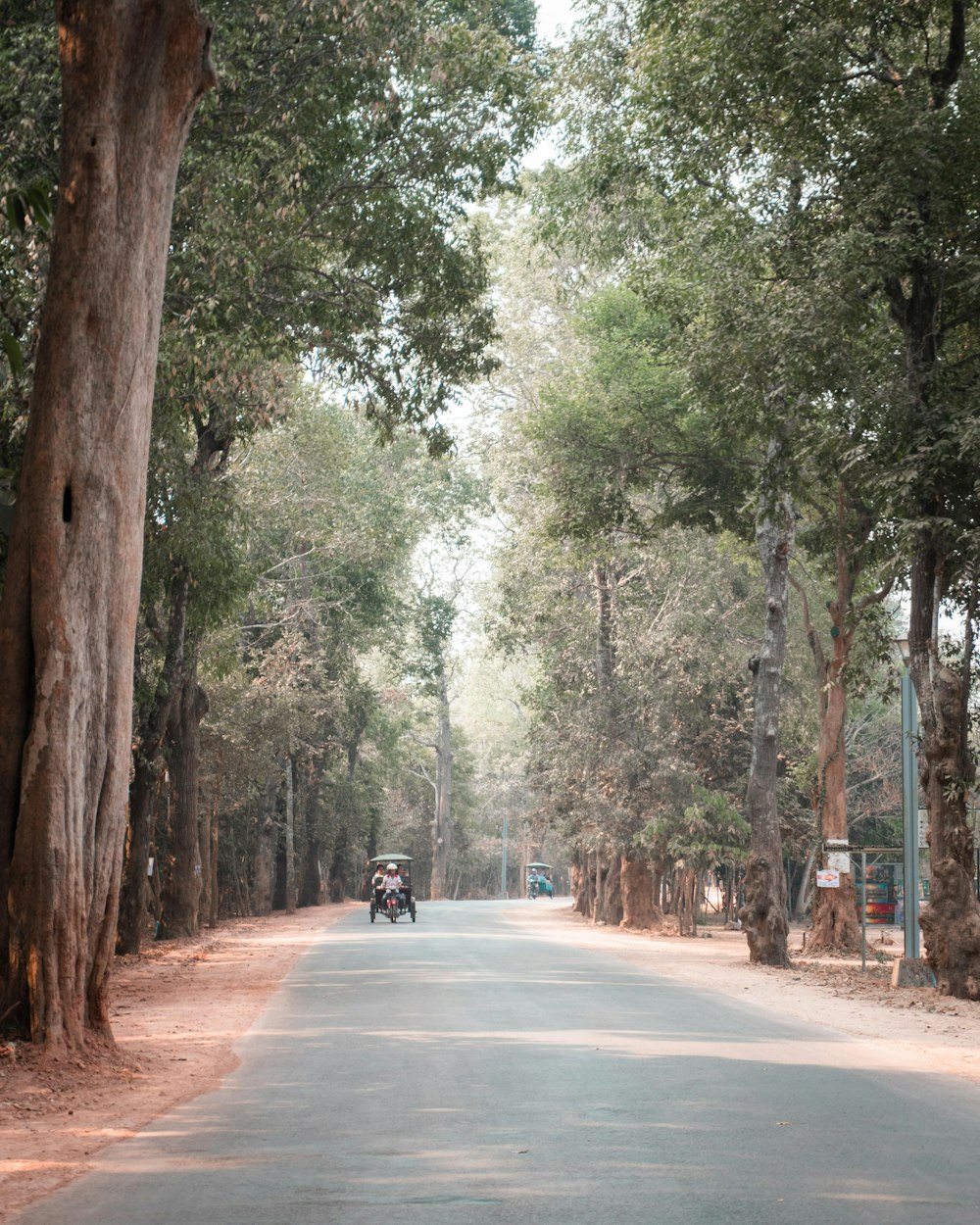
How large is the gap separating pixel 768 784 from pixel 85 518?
1607cm

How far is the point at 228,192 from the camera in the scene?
14.8 meters

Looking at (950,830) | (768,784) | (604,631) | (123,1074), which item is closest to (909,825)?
(950,830)

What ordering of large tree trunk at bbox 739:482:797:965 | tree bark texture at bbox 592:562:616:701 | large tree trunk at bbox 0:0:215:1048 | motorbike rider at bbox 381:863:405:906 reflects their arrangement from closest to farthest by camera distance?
large tree trunk at bbox 0:0:215:1048 → large tree trunk at bbox 739:482:797:965 → tree bark texture at bbox 592:562:616:701 → motorbike rider at bbox 381:863:405:906

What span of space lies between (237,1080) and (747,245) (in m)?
12.6

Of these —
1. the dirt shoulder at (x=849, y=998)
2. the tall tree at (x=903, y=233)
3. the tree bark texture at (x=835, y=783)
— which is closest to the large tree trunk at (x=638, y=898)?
the dirt shoulder at (x=849, y=998)

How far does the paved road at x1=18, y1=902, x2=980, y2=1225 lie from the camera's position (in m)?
6.09

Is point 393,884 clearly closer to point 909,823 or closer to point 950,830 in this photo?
point 909,823

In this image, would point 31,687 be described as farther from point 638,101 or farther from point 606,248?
point 606,248

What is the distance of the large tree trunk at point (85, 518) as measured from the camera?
33.8 ft

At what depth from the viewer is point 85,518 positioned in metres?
10.7

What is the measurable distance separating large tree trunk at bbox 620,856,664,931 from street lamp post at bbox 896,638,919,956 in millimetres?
16154

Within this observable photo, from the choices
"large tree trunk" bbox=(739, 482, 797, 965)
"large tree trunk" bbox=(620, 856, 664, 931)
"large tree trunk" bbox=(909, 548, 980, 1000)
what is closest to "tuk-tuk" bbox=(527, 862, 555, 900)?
"large tree trunk" bbox=(620, 856, 664, 931)

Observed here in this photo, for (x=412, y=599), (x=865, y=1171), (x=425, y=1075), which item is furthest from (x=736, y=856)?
(x=412, y=599)

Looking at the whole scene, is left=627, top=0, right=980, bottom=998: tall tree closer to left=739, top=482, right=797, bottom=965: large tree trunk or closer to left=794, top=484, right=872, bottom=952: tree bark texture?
left=739, top=482, right=797, bottom=965: large tree trunk
